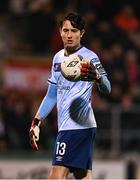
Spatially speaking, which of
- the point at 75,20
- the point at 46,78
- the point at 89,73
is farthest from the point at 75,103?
the point at 46,78

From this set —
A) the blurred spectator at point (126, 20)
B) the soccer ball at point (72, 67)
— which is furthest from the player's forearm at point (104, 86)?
the blurred spectator at point (126, 20)

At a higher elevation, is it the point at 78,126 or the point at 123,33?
the point at 123,33

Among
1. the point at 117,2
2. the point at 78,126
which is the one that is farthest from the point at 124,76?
the point at 78,126

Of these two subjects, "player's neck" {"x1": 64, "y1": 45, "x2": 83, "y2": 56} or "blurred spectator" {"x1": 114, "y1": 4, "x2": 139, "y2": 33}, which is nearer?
"player's neck" {"x1": 64, "y1": 45, "x2": 83, "y2": 56}

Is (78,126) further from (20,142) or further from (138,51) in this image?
(138,51)

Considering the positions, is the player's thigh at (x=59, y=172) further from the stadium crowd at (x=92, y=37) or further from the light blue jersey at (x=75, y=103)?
the stadium crowd at (x=92, y=37)

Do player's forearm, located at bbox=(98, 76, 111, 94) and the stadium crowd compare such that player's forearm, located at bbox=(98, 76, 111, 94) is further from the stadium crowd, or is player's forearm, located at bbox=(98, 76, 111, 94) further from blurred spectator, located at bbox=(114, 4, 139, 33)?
blurred spectator, located at bbox=(114, 4, 139, 33)

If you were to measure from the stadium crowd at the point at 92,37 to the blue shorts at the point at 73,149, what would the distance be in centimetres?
466

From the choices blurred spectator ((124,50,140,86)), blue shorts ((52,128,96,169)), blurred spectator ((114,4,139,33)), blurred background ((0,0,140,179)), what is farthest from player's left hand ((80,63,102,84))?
blurred spectator ((114,4,139,33))

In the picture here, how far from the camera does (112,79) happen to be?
11812mm

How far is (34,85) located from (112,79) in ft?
4.12

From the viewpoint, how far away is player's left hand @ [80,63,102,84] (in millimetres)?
5922

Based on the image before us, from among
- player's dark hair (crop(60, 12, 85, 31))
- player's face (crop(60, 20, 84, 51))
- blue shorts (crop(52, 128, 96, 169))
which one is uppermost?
player's dark hair (crop(60, 12, 85, 31))

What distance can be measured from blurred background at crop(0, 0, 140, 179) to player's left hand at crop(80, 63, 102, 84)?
14.8 feet
